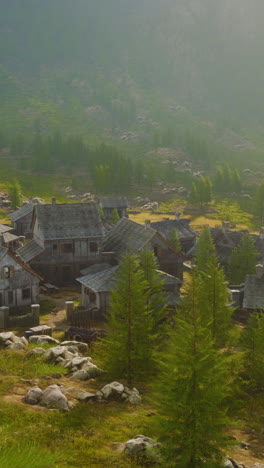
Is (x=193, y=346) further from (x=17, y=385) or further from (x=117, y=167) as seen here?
(x=117, y=167)

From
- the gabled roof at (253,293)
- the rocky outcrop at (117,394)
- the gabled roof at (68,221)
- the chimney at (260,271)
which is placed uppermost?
the gabled roof at (68,221)

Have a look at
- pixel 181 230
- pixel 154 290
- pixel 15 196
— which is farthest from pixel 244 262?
pixel 15 196

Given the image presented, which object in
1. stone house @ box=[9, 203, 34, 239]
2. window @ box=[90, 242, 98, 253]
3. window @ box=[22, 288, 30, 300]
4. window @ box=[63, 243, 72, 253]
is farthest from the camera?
stone house @ box=[9, 203, 34, 239]

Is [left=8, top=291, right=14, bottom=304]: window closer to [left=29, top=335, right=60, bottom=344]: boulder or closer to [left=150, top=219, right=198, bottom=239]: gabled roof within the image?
[left=29, top=335, right=60, bottom=344]: boulder

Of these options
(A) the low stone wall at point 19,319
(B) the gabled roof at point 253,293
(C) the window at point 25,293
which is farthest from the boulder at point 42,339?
(B) the gabled roof at point 253,293

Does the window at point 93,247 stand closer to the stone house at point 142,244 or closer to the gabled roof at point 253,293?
the stone house at point 142,244

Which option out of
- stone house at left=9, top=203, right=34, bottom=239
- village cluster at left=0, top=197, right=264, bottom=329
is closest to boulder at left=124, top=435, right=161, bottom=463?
village cluster at left=0, top=197, right=264, bottom=329

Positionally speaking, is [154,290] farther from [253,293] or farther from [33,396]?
[33,396]
